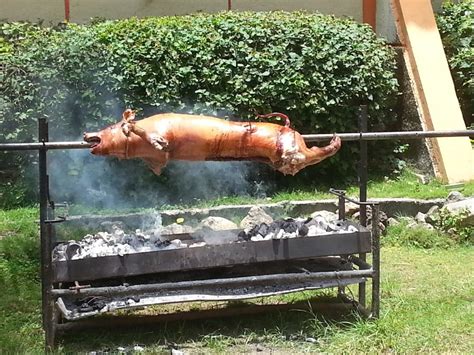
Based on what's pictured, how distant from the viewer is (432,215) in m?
7.90

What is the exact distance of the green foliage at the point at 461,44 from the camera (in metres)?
10.3

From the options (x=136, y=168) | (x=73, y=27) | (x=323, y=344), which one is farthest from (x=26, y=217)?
(x=323, y=344)

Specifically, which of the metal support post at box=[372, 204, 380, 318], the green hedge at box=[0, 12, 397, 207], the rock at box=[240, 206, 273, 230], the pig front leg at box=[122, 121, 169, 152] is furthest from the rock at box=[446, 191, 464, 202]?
the pig front leg at box=[122, 121, 169, 152]

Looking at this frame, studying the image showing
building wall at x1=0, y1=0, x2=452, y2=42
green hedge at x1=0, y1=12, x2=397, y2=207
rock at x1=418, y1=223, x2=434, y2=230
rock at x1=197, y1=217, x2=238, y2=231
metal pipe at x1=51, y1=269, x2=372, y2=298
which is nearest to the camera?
metal pipe at x1=51, y1=269, x2=372, y2=298

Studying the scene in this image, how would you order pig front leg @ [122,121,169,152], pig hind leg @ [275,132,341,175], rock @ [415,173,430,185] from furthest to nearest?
1. rock @ [415,173,430,185]
2. pig hind leg @ [275,132,341,175]
3. pig front leg @ [122,121,169,152]

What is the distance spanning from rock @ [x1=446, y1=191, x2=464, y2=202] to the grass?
1.69m

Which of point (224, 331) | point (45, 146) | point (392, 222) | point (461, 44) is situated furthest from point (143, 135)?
point (461, 44)

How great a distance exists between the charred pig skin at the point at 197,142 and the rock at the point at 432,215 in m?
3.48

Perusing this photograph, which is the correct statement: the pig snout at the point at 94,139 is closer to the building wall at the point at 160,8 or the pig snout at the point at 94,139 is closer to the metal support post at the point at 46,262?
the metal support post at the point at 46,262

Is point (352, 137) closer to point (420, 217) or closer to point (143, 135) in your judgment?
point (143, 135)

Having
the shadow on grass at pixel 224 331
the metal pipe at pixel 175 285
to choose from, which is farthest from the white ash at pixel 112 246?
the shadow on grass at pixel 224 331

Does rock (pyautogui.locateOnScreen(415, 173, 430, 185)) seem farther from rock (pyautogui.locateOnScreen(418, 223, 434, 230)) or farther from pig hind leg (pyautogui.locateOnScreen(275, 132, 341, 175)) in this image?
pig hind leg (pyautogui.locateOnScreen(275, 132, 341, 175))

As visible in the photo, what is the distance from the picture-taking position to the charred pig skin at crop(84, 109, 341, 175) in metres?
4.43

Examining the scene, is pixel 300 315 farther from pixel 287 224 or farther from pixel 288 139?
pixel 288 139
